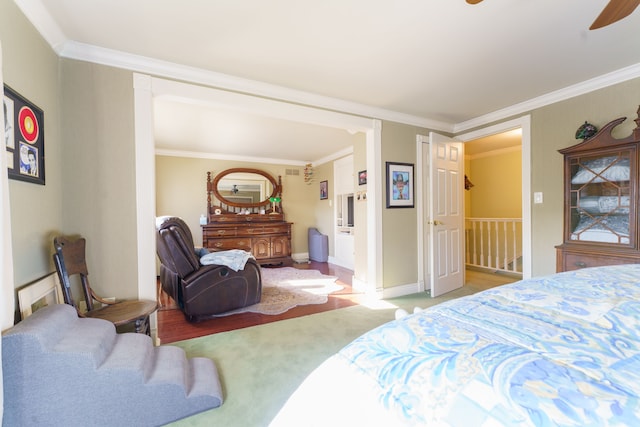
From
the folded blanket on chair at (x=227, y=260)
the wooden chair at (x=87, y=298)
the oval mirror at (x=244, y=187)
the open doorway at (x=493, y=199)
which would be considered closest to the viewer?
the wooden chair at (x=87, y=298)

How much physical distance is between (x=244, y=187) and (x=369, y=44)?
13.8 feet

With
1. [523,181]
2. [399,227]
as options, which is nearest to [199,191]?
[399,227]

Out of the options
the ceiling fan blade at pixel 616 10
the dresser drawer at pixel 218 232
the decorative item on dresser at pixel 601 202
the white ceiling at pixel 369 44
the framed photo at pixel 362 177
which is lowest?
the dresser drawer at pixel 218 232

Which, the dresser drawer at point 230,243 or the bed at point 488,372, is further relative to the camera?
the dresser drawer at point 230,243

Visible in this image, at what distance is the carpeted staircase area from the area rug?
1.43 metres

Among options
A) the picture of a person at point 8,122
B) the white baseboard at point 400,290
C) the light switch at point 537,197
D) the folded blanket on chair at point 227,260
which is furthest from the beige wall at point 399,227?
the picture of a person at point 8,122

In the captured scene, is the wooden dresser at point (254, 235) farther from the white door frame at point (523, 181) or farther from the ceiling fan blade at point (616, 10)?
the ceiling fan blade at point (616, 10)

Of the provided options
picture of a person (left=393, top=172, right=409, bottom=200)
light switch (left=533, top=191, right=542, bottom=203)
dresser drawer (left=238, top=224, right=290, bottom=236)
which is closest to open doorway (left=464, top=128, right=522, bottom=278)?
light switch (left=533, top=191, right=542, bottom=203)

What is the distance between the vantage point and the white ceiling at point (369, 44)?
5.50 feet

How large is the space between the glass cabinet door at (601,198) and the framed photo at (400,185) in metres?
1.56

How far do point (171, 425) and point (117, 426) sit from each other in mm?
243

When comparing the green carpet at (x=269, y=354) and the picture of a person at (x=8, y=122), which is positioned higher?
the picture of a person at (x=8, y=122)

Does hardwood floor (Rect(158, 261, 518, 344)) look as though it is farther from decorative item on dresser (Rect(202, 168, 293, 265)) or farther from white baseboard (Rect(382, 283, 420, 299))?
decorative item on dresser (Rect(202, 168, 293, 265))

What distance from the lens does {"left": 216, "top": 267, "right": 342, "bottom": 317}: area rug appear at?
310 centimetres
